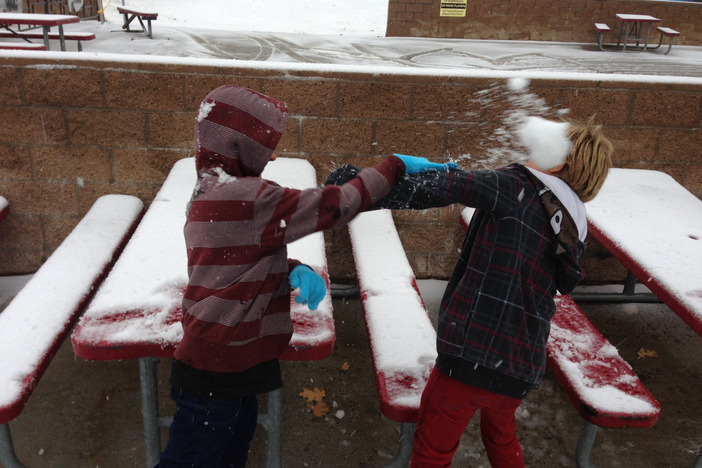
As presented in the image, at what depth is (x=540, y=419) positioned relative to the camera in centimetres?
297

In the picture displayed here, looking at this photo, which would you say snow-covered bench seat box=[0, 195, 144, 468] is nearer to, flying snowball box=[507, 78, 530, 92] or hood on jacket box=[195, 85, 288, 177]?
hood on jacket box=[195, 85, 288, 177]

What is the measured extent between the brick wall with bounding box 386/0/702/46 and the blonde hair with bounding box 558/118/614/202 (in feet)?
49.6

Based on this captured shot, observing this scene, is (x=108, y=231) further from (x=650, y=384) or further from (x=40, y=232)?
(x=650, y=384)

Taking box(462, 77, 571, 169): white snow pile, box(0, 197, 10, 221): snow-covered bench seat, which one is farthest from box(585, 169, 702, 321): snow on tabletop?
box(0, 197, 10, 221): snow-covered bench seat

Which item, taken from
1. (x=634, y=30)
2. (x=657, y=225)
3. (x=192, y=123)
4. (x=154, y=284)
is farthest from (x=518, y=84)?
(x=634, y=30)

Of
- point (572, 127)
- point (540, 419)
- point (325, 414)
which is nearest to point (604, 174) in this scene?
point (572, 127)

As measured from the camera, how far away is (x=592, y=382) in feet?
7.56

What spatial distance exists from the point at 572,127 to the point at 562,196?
26cm

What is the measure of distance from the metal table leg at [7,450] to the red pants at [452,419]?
1.67 meters

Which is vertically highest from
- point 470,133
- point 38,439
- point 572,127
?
point 572,127

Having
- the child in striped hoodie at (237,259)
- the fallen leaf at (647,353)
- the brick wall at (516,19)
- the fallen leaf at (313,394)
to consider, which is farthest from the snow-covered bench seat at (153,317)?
the brick wall at (516,19)

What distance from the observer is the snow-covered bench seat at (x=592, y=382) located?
2129mm

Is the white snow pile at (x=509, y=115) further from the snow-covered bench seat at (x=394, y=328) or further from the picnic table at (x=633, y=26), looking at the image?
the picnic table at (x=633, y=26)

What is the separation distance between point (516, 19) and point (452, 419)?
53.2 feet
